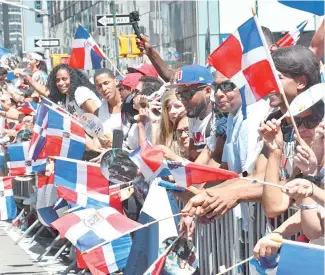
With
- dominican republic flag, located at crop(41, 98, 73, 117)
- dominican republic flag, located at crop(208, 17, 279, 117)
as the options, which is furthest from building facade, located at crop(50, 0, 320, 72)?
dominican republic flag, located at crop(208, 17, 279, 117)

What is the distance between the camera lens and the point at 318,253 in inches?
162

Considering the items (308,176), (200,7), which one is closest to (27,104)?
(308,176)

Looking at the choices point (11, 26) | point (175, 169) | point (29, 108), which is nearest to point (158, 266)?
point (175, 169)

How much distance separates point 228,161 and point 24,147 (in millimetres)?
5548

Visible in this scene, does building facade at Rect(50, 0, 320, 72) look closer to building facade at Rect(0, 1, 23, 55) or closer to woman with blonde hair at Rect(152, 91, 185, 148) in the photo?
woman with blonde hair at Rect(152, 91, 185, 148)

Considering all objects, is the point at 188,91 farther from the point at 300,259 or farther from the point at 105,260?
the point at 300,259

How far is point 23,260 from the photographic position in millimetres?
10664

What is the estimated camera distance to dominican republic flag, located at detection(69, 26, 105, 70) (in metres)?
12.2

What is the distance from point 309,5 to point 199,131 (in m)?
1.60

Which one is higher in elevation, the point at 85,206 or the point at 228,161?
the point at 228,161

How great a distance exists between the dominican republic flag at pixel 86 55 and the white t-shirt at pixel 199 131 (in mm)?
4913

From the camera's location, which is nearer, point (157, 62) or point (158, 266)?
point (158, 266)

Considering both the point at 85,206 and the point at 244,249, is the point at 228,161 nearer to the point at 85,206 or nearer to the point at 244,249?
the point at 244,249

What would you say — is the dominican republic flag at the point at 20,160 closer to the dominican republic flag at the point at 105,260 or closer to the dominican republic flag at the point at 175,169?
the dominican republic flag at the point at 105,260
